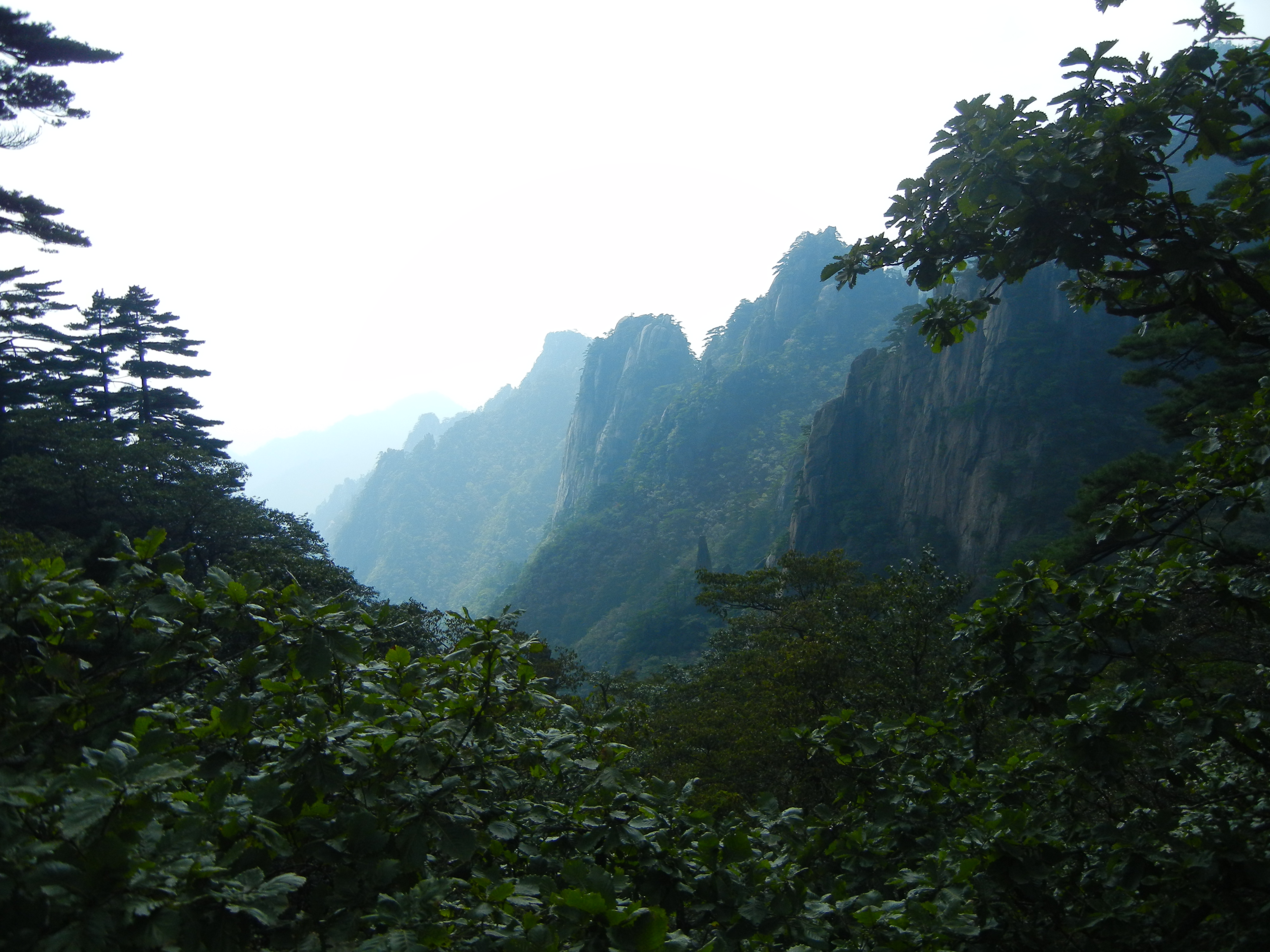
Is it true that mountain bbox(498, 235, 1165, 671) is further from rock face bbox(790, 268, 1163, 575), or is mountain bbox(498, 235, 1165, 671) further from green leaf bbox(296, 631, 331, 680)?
green leaf bbox(296, 631, 331, 680)

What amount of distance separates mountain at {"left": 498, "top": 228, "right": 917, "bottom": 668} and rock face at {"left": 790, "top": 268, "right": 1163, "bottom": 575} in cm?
1031

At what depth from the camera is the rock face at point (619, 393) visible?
3484 inches

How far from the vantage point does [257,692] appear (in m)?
2.36

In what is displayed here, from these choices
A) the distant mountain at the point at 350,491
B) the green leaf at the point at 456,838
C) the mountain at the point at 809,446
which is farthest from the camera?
the distant mountain at the point at 350,491

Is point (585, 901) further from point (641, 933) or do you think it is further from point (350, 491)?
point (350, 491)

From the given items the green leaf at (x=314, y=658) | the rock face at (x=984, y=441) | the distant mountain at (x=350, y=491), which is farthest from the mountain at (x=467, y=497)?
the green leaf at (x=314, y=658)

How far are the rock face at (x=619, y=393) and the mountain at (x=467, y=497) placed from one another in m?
23.8

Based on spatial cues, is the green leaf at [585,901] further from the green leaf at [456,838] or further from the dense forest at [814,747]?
the green leaf at [456,838]

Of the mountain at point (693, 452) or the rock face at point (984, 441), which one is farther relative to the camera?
the mountain at point (693, 452)

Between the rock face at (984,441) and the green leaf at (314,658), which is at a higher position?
the rock face at (984,441)

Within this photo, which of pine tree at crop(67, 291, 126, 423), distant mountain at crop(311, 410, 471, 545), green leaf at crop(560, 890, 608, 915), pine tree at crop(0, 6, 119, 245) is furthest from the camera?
distant mountain at crop(311, 410, 471, 545)

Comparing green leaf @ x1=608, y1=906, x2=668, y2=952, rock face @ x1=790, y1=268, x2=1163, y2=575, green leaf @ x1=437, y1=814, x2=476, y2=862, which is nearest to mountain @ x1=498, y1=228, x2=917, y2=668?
rock face @ x1=790, y1=268, x2=1163, y2=575

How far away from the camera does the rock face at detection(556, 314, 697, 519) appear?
3484 inches

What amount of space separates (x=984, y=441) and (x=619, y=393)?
58836 millimetres
